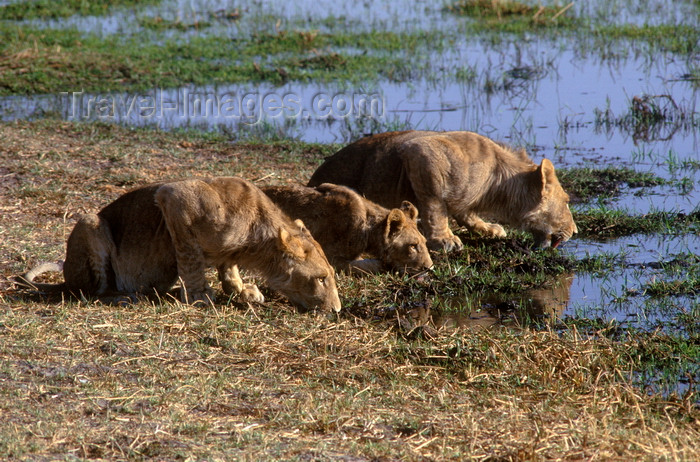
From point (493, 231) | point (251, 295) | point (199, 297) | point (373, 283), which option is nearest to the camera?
point (199, 297)

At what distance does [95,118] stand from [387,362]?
8.73 meters

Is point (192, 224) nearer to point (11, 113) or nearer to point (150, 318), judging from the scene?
point (150, 318)

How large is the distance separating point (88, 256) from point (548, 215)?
4.31 m

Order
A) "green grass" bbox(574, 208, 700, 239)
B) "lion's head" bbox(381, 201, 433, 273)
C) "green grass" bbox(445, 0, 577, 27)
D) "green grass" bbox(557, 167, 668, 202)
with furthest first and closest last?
"green grass" bbox(445, 0, 577, 27), "green grass" bbox(557, 167, 668, 202), "green grass" bbox(574, 208, 700, 239), "lion's head" bbox(381, 201, 433, 273)

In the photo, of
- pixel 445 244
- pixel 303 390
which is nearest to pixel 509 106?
pixel 445 244

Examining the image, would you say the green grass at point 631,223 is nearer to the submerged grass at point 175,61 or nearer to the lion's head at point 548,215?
the lion's head at point 548,215

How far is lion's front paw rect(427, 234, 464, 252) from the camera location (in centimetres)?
850

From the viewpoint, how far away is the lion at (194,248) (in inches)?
256

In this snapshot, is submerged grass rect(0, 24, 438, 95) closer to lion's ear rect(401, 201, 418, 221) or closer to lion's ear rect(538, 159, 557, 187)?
lion's ear rect(538, 159, 557, 187)

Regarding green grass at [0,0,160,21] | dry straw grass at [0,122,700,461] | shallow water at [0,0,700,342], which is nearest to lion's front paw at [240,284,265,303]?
dry straw grass at [0,122,700,461]

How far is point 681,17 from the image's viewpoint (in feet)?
62.8

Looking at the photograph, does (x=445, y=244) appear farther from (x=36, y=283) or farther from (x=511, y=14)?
(x=511, y=14)

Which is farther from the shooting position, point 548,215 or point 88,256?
point 548,215

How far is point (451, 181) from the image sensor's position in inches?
334
